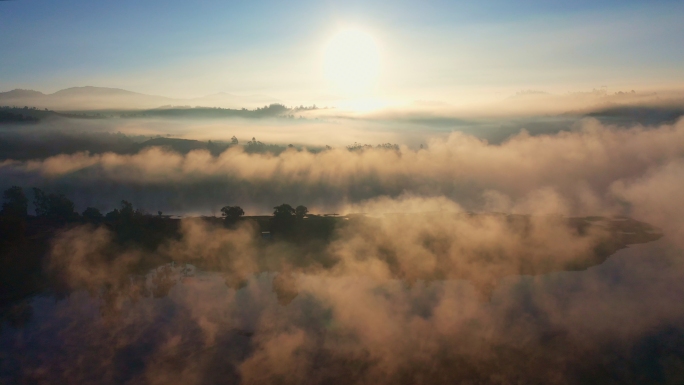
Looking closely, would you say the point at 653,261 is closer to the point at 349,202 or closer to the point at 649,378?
the point at 649,378

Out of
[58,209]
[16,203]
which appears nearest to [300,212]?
[58,209]

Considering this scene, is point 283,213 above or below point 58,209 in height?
below

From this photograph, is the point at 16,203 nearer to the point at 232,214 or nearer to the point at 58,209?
the point at 58,209

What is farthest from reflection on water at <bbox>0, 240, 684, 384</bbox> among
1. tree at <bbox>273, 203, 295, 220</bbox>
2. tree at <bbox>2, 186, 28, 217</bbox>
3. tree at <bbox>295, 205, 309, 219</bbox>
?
tree at <bbox>2, 186, 28, 217</bbox>

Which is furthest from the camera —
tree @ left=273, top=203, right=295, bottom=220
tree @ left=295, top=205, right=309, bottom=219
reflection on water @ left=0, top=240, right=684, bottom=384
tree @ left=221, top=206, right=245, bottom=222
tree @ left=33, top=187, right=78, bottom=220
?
tree @ left=33, top=187, right=78, bottom=220

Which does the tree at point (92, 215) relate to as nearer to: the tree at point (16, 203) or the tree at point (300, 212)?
the tree at point (16, 203)

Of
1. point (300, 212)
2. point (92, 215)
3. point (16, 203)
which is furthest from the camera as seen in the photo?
point (16, 203)

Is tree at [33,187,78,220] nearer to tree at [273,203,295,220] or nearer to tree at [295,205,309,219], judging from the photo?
tree at [273,203,295,220]

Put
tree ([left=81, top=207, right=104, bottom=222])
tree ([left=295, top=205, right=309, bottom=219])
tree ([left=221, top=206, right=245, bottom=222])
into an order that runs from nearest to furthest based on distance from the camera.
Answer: tree ([left=295, top=205, right=309, bottom=219]) → tree ([left=221, top=206, right=245, bottom=222]) → tree ([left=81, top=207, right=104, bottom=222])

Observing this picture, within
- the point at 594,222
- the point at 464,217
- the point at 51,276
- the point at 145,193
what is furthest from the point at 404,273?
the point at 145,193
